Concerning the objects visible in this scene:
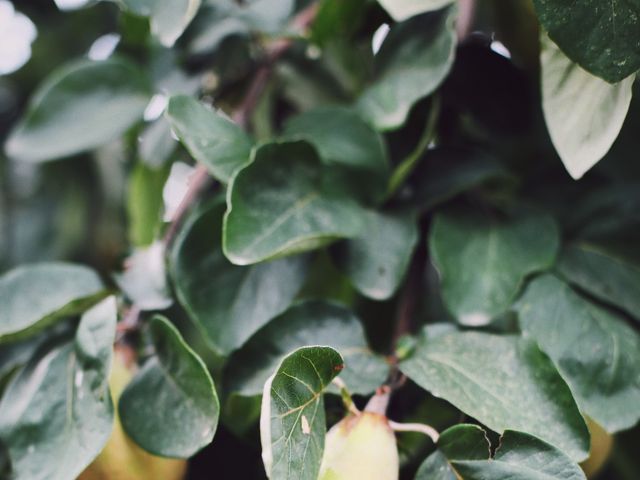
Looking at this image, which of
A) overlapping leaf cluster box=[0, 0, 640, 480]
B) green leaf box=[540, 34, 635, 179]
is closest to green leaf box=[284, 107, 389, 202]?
overlapping leaf cluster box=[0, 0, 640, 480]

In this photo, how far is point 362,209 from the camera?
0.48 meters

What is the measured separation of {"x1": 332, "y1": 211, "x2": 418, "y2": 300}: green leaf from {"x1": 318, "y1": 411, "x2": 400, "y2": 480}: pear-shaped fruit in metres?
0.10

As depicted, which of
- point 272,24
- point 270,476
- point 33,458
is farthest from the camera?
point 272,24

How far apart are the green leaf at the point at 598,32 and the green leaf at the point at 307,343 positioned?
0.64 feet

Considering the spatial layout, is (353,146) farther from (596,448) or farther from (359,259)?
(596,448)

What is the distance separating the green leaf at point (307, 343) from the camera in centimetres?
40

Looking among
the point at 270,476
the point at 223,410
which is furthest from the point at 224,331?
the point at 270,476

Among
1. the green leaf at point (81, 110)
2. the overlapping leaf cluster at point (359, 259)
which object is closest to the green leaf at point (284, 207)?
the overlapping leaf cluster at point (359, 259)

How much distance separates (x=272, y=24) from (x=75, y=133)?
19 centimetres

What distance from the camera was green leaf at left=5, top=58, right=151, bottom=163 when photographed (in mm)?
574

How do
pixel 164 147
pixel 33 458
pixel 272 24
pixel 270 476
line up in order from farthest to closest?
1. pixel 164 147
2. pixel 272 24
3. pixel 33 458
4. pixel 270 476

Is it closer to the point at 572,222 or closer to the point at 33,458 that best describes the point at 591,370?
the point at 572,222

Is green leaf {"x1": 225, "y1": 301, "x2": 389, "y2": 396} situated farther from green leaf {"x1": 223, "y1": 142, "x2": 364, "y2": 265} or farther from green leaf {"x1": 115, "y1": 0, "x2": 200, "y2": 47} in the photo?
green leaf {"x1": 115, "y1": 0, "x2": 200, "y2": 47}

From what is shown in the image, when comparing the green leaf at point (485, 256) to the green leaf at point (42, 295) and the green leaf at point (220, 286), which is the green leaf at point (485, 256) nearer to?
the green leaf at point (220, 286)
